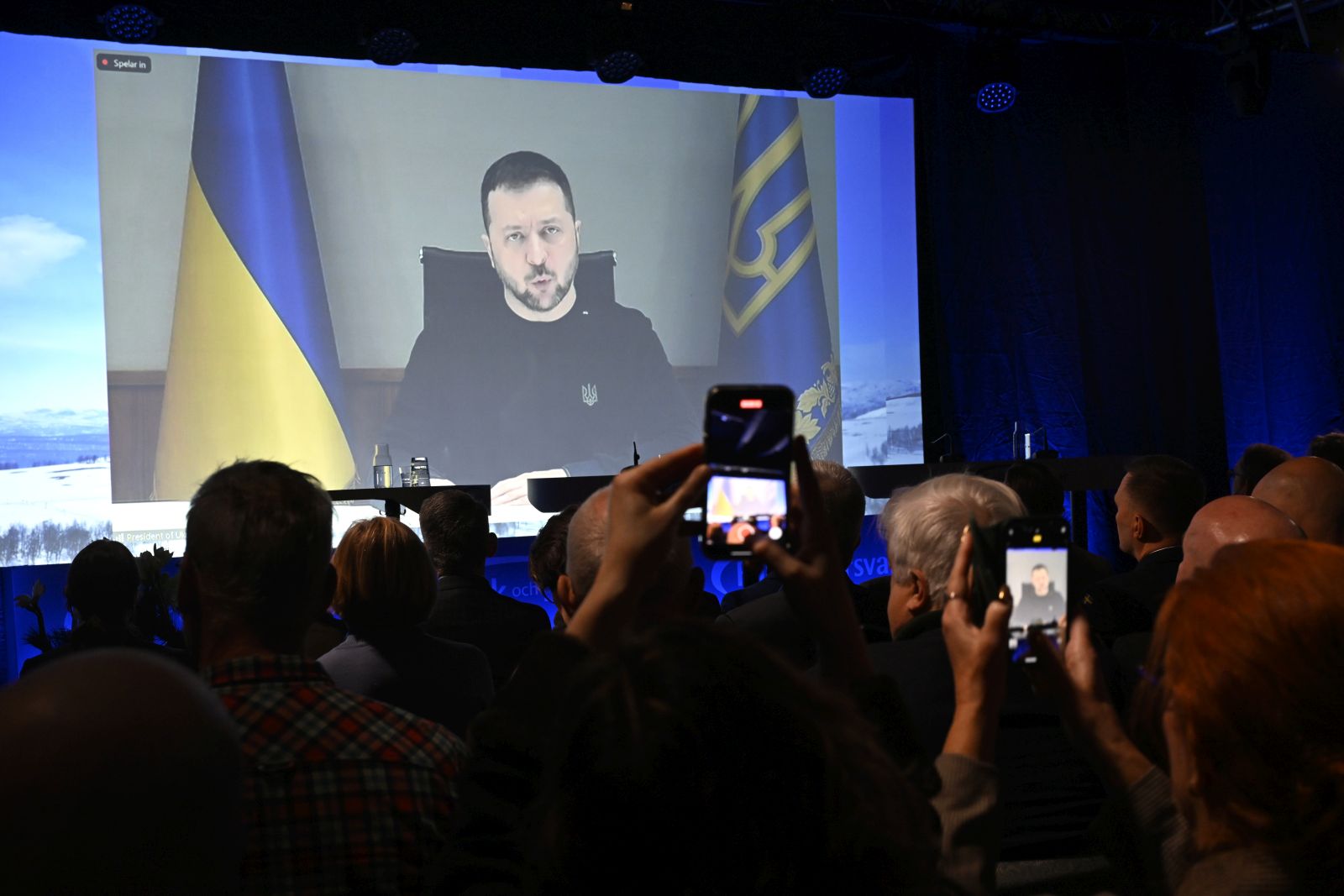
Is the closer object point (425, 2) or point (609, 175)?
point (425, 2)

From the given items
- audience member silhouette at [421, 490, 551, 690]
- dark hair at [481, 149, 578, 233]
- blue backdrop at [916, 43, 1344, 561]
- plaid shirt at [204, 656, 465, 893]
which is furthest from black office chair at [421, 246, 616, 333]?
plaid shirt at [204, 656, 465, 893]

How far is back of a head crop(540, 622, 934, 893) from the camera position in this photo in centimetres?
59

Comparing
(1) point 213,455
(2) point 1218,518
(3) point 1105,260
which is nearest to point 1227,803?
(2) point 1218,518

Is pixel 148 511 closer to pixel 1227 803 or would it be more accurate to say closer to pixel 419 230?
pixel 419 230

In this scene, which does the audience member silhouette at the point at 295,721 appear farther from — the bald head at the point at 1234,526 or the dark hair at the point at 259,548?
the bald head at the point at 1234,526

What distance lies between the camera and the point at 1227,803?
0.96 m

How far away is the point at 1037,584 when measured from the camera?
124 cm

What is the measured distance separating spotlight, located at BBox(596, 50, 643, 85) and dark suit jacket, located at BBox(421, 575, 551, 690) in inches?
130

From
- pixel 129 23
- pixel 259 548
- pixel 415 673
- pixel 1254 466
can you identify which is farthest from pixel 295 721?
pixel 129 23

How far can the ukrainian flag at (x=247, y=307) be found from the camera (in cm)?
510

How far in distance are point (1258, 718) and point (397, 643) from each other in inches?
65.8

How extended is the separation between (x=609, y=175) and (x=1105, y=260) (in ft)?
10.6

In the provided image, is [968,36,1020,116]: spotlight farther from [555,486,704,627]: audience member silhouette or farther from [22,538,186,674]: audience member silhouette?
[555,486,704,627]: audience member silhouette

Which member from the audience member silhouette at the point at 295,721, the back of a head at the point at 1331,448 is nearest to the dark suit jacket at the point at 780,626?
the audience member silhouette at the point at 295,721
